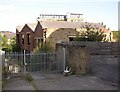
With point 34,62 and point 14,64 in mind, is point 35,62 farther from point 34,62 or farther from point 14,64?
point 14,64

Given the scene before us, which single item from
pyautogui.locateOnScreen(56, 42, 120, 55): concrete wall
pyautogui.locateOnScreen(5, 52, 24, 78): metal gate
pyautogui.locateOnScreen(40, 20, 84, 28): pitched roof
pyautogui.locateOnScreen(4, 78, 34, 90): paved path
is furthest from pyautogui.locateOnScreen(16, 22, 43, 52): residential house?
pyautogui.locateOnScreen(4, 78, 34, 90): paved path

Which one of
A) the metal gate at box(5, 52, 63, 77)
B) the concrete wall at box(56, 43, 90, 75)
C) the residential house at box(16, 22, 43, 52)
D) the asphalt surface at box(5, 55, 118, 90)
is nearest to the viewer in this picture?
the asphalt surface at box(5, 55, 118, 90)

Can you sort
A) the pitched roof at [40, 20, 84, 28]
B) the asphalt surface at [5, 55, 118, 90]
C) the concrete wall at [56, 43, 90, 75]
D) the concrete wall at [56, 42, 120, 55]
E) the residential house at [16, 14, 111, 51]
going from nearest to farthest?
1. the asphalt surface at [5, 55, 118, 90]
2. the concrete wall at [56, 43, 90, 75]
3. the concrete wall at [56, 42, 120, 55]
4. the residential house at [16, 14, 111, 51]
5. the pitched roof at [40, 20, 84, 28]

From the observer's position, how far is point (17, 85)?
10.7 m

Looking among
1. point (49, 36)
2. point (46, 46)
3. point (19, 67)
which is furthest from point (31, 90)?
point (49, 36)

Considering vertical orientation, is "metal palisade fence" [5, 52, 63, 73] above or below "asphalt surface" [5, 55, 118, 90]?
above

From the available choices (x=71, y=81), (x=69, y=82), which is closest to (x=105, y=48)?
(x=71, y=81)

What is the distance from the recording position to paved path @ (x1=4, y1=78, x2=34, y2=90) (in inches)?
398

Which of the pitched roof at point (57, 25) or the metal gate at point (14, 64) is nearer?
the metal gate at point (14, 64)

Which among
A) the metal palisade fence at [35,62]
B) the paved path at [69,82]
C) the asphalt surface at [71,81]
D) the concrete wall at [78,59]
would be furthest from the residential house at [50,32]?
the paved path at [69,82]

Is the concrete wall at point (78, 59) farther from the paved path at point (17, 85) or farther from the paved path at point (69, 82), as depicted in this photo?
the paved path at point (17, 85)

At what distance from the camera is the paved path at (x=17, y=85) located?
33.1ft

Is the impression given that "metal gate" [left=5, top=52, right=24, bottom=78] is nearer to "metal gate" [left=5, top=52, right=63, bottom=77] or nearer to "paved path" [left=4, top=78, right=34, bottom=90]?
"metal gate" [left=5, top=52, right=63, bottom=77]

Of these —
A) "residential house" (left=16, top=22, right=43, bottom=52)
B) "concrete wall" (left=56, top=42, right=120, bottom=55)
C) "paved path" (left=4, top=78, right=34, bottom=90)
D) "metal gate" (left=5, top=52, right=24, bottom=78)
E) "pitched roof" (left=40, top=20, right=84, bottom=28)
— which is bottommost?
"paved path" (left=4, top=78, right=34, bottom=90)
